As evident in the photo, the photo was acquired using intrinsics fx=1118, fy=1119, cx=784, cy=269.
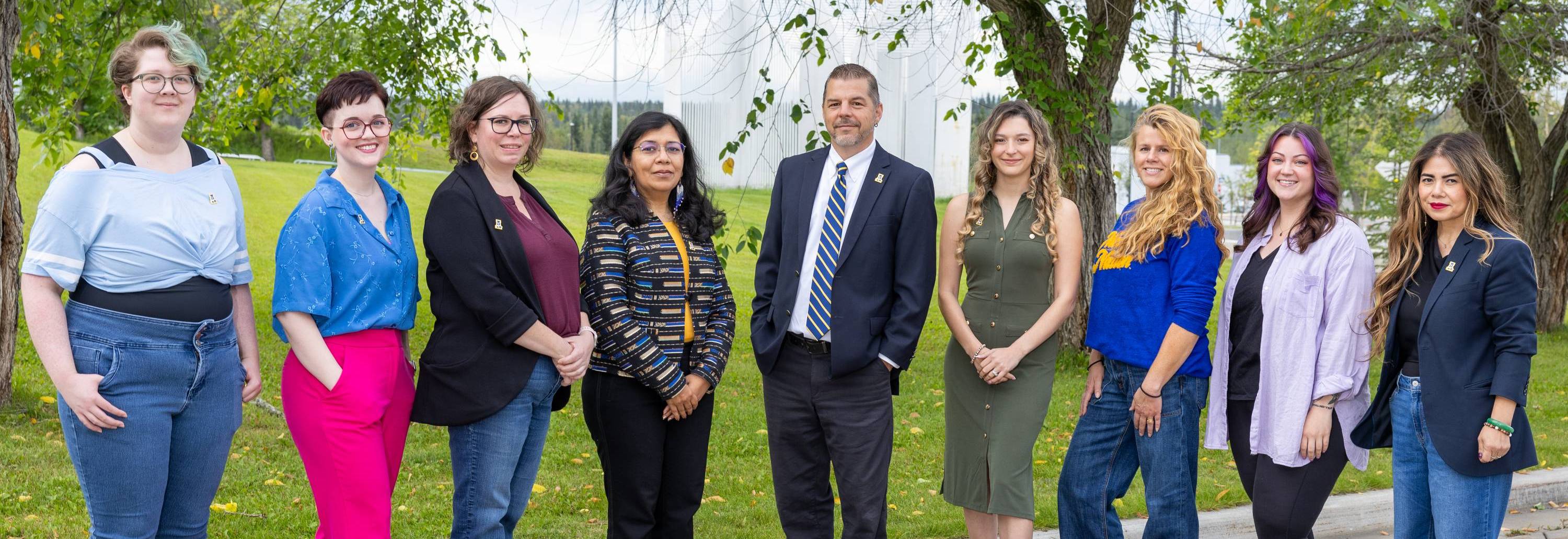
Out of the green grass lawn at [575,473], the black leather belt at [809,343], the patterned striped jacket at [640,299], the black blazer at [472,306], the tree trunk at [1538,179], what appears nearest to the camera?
the black blazer at [472,306]

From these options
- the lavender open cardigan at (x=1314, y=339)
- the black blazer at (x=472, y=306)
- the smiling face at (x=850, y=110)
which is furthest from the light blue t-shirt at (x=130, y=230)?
the lavender open cardigan at (x=1314, y=339)

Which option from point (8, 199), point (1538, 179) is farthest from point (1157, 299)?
point (1538, 179)

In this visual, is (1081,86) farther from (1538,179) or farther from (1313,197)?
(1538,179)

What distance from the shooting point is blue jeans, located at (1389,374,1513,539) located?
3316mm

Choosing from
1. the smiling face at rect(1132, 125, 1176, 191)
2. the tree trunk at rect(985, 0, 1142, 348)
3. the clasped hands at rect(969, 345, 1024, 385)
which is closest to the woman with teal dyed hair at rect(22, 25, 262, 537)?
the clasped hands at rect(969, 345, 1024, 385)

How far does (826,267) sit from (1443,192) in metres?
1.92

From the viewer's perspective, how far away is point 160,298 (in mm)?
2912

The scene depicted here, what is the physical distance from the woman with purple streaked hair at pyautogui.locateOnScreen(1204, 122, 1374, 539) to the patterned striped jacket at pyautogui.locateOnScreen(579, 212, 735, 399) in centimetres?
174

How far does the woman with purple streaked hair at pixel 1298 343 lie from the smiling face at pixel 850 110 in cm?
135

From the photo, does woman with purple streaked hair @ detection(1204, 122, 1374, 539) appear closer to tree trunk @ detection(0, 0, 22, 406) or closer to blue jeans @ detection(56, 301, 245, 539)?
blue jeans @ detection(56, 301, 245, 539)

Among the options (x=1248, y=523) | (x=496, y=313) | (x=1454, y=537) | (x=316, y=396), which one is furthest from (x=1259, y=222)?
(x=316, y=396)

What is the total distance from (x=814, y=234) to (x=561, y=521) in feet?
6.98

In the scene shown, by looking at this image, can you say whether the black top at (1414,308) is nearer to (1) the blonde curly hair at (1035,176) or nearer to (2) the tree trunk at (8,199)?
(1) the blonde curly hair at (1035,176)

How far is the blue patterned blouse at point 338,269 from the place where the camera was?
10.1 ft
